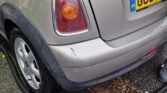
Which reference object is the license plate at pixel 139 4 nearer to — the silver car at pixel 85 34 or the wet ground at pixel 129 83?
the silver car at pixel 85 34

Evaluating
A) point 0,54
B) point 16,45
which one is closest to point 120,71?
point 16,45

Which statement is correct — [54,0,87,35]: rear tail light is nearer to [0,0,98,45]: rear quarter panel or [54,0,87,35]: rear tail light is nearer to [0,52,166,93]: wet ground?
[0,0,98,45]: rear quarter panel

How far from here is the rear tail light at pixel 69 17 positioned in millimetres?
1731

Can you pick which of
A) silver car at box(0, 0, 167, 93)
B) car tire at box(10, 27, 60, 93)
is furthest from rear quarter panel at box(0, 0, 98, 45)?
car tire at box(10, 27, 60, 93)

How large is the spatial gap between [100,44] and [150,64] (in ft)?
4.00

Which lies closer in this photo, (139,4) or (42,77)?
Answer: (139,4)

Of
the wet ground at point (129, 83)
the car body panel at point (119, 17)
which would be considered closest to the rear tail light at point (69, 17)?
the car body panel at point (119, 17)

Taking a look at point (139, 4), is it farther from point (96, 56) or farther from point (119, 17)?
point (96, 56)

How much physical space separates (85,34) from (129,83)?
1106mm

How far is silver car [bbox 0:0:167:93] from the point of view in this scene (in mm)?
1769

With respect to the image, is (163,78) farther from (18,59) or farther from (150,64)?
(18,59)

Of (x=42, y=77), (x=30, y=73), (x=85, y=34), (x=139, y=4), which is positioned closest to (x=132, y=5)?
(x=139, y=4)

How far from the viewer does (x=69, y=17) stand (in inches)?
69.4

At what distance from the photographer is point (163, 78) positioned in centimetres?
266
